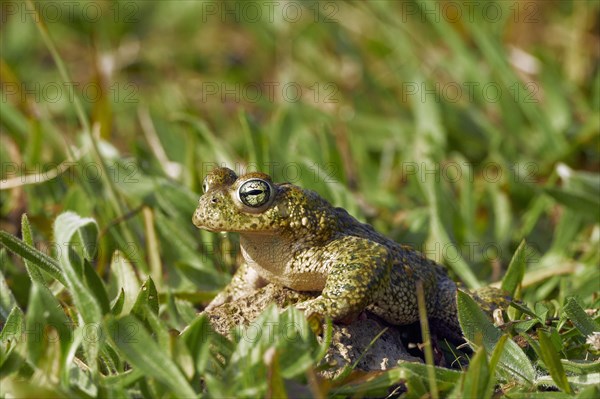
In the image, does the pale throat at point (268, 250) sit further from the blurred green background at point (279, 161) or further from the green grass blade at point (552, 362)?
the green grass blade at point (552, 362)

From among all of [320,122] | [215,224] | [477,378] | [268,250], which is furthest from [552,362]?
[320,122]

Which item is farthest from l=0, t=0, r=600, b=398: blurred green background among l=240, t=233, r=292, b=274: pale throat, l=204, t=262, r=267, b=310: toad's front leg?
l=240, t=233, r=292, b=274: pale throat

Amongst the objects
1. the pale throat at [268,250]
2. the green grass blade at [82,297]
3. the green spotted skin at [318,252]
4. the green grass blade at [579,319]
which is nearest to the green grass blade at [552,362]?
the green grass blade at [579,319]

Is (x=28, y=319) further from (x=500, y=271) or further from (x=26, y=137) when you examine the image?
(x=26, y=137)

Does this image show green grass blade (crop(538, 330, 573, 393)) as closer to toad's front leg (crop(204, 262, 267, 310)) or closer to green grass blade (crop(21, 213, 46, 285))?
toad's front leg (crop(204, 262, 267, 310))

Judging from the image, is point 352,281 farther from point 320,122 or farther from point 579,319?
point 320,122

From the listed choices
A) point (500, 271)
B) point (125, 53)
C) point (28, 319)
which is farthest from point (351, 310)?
point (125, 53)

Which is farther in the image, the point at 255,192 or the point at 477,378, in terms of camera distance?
→ the point at 255,192

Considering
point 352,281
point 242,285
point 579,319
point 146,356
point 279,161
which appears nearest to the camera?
point 146,356
